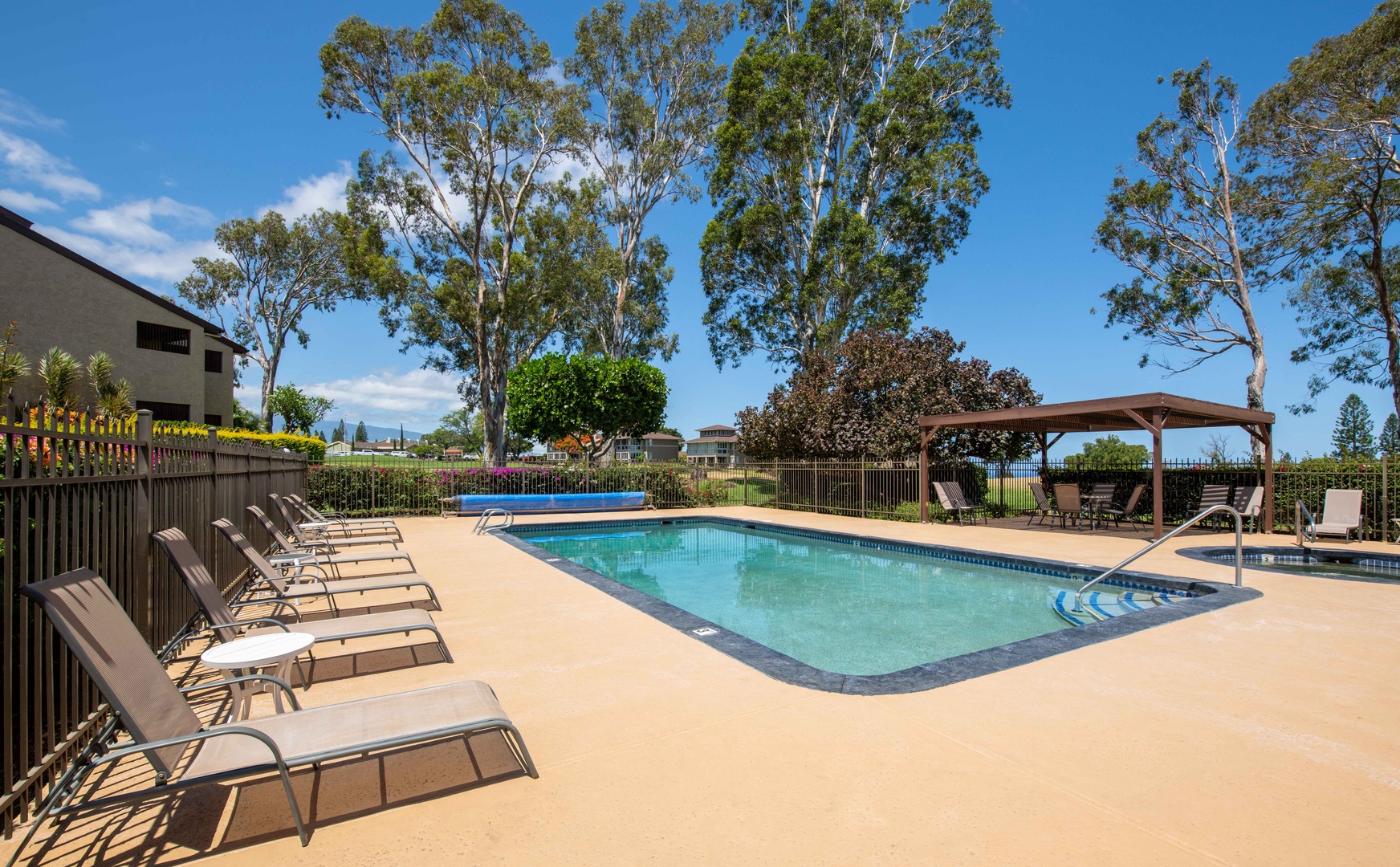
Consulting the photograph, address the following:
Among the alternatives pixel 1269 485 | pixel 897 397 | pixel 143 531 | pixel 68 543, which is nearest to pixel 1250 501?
pixel 1269 485

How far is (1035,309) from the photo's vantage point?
2539 cm

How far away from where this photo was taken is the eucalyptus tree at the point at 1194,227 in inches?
941

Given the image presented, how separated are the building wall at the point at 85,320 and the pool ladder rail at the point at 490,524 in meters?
12.6

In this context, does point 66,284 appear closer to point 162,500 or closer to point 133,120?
point 133,120

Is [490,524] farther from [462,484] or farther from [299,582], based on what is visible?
[299,582]

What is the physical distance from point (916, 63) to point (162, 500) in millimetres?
29013

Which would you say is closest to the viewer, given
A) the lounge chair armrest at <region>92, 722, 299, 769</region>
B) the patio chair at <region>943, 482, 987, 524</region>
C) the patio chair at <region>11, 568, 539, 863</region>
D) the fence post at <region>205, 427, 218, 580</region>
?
the lounge chair armrest at <region>92, 722, 299, 769</region>

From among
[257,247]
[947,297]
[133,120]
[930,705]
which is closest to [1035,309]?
[947,297]

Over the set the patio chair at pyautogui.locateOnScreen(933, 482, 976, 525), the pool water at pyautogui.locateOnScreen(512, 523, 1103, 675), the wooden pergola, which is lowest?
the pool water at pyautogui.locateOnScreen(512, 523, 1103, 675)

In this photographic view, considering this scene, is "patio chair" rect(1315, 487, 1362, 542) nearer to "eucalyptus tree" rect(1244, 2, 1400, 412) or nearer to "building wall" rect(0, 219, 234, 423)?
"eucalyptus tree" rect(1244, 2, 1400, 412)

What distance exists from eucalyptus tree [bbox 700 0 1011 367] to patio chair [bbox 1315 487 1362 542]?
14.8 meters

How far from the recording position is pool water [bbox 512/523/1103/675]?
5.92m

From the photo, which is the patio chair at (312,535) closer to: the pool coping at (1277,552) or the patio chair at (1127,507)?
the pool coping at (1277,552)

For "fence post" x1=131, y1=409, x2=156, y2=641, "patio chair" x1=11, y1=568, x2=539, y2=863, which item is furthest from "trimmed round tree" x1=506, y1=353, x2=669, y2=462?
"patio chair" x1=11, y1=568, x2=539, y2=863
